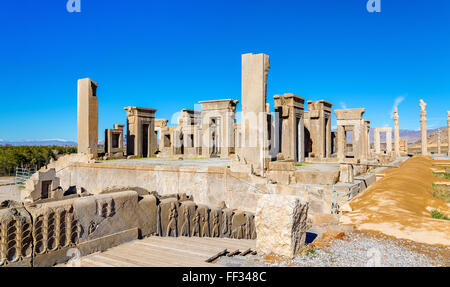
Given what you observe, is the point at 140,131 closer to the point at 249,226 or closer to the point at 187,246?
the point at 249,226

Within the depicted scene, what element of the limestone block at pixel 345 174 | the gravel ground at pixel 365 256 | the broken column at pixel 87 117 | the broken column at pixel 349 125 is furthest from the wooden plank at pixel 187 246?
the broken column at pixel 87 117

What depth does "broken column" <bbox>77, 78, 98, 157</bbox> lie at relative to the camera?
21.2m

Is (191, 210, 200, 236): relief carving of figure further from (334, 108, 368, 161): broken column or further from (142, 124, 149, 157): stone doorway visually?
(142, 124, 149, 157): stone doorway

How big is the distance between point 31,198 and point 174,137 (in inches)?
733

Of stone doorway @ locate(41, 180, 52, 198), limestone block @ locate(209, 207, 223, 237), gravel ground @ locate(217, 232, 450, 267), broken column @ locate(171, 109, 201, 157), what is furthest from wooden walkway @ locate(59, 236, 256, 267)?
broken column @ locate(171, 109, 201, 157)

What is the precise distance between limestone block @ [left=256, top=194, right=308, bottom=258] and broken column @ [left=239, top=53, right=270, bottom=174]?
748cm

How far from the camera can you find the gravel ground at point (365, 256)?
4.30 metres

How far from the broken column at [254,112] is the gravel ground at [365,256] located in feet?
24.6

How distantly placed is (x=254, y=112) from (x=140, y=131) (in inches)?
572

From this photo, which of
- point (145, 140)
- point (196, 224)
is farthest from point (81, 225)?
point (145, 140)

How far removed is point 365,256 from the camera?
15.0ft
